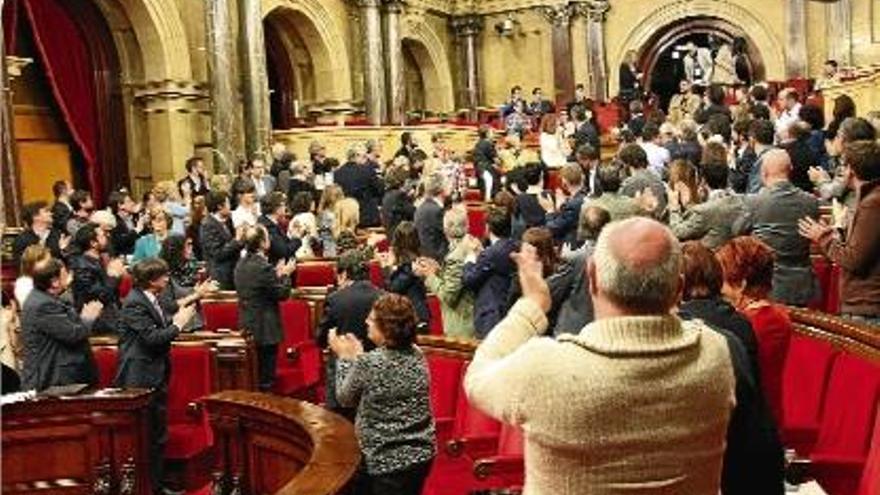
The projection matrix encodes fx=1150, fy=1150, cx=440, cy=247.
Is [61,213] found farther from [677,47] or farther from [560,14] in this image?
[677,47]

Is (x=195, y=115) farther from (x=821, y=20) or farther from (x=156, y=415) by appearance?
(x=821, y=20)

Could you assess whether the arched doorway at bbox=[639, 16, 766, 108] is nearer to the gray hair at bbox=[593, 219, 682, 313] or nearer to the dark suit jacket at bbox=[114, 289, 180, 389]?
the dark suit jacket at bbox=[114, 289, 180, 389]

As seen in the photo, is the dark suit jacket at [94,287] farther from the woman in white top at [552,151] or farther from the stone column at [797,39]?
the stone column at [797,39]

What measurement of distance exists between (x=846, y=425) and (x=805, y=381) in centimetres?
45

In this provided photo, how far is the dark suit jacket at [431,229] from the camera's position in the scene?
28.4ft

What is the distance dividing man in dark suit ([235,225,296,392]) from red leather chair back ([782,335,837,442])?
11.1ft

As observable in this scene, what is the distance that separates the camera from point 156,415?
5.75 meters

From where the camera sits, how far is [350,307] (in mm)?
5188

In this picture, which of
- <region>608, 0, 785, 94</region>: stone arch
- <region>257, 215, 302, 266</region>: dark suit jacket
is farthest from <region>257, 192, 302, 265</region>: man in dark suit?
<region>608, 0, 785, 94</region>: stone arch

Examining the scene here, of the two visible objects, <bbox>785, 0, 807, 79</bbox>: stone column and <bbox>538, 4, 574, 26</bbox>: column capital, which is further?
<bbox>538, 4, 574, 26</bbox>: column capital

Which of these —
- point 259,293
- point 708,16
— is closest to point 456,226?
point 259,293

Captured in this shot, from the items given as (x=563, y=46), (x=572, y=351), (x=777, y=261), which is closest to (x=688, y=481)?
(x=572, y=351)

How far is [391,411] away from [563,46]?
65.8 ft

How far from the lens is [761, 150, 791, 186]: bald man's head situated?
552cm
